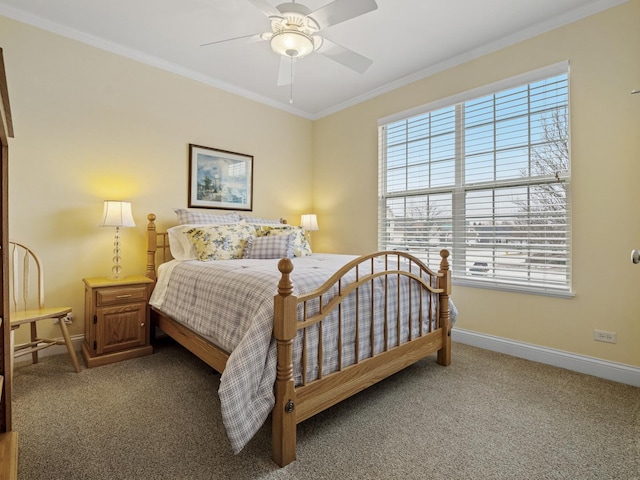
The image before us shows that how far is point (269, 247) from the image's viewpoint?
9.75 feet

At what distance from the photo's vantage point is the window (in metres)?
2.61

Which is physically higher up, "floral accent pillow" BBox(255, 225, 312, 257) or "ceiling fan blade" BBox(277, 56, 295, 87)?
"ceiling fan blade" BBox(277, 56, 295, 87)

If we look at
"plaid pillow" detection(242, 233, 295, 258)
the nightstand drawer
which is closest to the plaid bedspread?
the nightstand drawer

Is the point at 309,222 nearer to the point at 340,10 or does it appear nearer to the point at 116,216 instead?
the point at 116,216

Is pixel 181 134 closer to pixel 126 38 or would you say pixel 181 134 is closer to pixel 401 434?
pixel 126 38

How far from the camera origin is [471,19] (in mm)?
2592

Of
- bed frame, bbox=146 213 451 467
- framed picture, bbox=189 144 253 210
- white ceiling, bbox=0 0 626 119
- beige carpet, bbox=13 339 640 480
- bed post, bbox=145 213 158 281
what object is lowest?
beige carpet, bbox=13 339 640 480

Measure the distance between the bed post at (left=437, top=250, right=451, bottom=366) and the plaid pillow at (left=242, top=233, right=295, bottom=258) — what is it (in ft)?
4.44

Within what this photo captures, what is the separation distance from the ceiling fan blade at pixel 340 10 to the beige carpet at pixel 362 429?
2.31m

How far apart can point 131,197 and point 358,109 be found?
2815 mm

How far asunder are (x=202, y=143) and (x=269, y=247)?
1.55 m

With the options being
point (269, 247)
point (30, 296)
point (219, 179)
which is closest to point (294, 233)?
point (269, 247)

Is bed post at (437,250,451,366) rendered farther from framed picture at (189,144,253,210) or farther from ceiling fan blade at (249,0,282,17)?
framed picture at (189,144,253,210)

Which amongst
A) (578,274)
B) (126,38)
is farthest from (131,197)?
(578,274)
